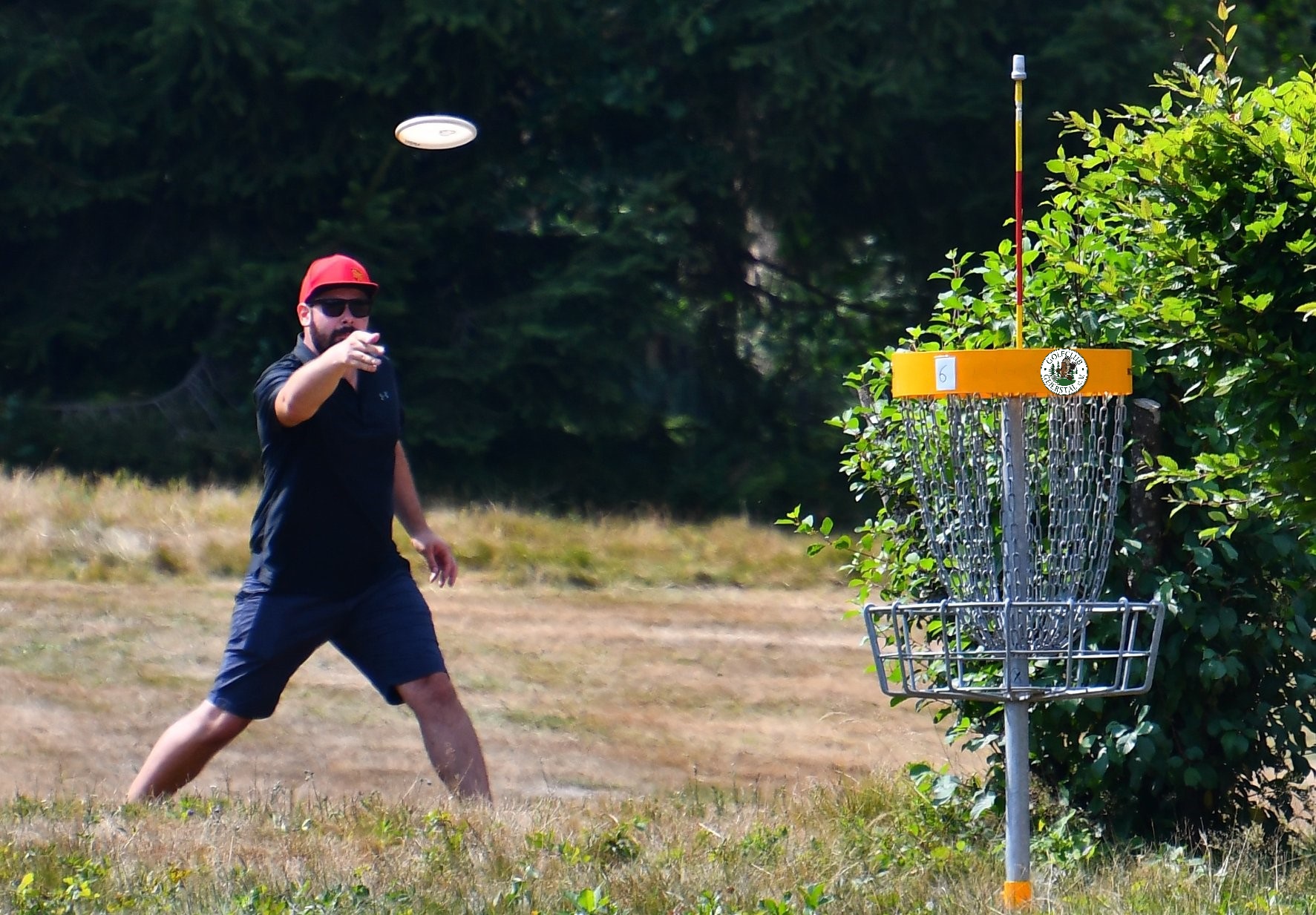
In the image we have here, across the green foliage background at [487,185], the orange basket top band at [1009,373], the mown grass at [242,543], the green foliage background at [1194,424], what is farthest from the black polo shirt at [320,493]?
the green foliage background at [487,185]

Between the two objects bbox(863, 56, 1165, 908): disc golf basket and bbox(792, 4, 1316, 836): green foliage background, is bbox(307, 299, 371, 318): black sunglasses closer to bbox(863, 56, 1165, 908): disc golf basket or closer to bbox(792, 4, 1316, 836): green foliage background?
bbox(792, 4, 1316, 836): green foliage background

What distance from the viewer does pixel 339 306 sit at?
5434mm

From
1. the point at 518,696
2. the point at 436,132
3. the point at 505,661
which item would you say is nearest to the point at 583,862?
the point at 436,132

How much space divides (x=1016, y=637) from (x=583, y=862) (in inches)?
57.7

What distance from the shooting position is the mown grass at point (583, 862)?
14.3 ft

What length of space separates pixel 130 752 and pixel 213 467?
9.85 meters

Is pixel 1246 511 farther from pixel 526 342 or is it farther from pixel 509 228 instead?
pixel 509 228

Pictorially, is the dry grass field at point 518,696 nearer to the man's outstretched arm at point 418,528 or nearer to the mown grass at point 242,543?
the mown grass at point 242,543

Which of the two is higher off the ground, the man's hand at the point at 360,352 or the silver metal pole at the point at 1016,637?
the man's hand at the point at 360,352

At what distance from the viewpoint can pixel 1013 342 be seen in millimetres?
5086

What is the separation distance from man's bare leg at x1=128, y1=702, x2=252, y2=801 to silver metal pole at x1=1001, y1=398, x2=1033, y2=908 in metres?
2.48

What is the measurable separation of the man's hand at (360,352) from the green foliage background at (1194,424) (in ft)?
5.03

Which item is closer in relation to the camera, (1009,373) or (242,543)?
(1009,373)

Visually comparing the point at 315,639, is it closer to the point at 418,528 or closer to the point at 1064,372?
the point at 418,528
